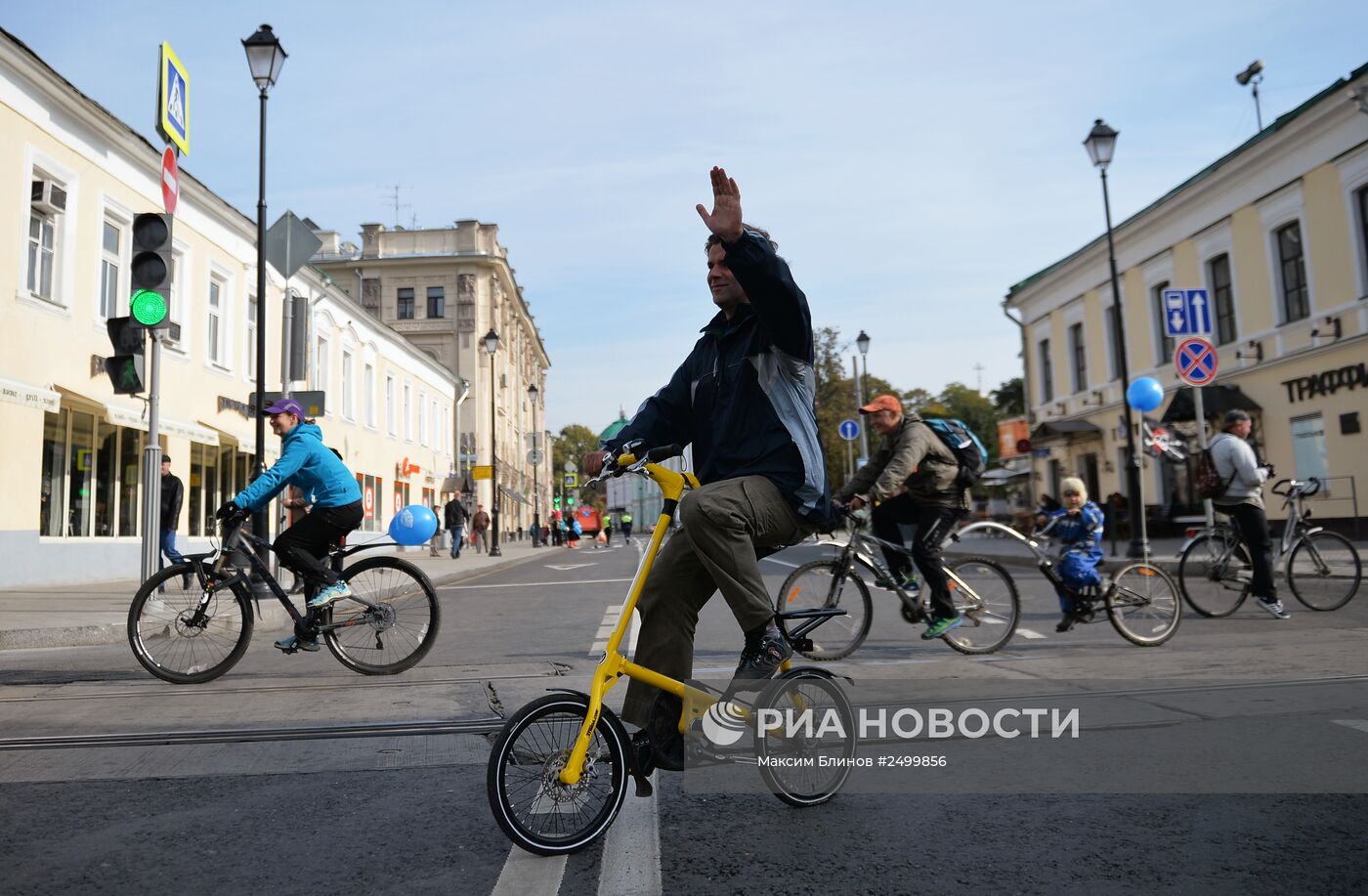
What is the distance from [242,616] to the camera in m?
7.02

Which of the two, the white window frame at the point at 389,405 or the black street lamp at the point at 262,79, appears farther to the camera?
the white window frame at the point at 389,405

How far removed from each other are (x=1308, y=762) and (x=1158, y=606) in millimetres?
4141

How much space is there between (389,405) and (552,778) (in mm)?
38040

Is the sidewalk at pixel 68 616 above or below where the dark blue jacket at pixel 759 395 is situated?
below

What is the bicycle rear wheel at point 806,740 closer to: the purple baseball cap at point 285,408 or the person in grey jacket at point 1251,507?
the purple baseball cap at point 285,408

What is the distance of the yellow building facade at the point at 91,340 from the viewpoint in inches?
619

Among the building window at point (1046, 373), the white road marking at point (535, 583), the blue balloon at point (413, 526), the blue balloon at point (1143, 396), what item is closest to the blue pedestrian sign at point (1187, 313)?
the blue balloon at point (1143, 396)

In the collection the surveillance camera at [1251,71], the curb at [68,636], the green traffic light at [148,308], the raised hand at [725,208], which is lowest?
the curb at [68,636]

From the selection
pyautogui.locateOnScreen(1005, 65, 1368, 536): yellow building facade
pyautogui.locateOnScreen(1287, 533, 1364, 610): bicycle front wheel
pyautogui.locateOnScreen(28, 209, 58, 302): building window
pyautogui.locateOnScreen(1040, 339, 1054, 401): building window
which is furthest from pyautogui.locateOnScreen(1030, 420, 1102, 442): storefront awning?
pyautogui.locateOnScreen(28, 209, 58, 302): building window

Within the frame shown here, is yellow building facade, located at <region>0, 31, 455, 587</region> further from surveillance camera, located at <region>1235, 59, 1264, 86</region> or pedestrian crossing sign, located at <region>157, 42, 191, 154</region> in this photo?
surveillance camera, located at <region>1235, 59, 1264, 86</region>

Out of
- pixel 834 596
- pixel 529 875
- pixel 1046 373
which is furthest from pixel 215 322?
→ pixel 1046 373

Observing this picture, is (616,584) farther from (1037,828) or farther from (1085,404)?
(1085,404)

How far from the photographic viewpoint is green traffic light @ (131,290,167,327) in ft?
32.5

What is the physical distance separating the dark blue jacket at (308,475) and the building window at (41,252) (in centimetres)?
1164
